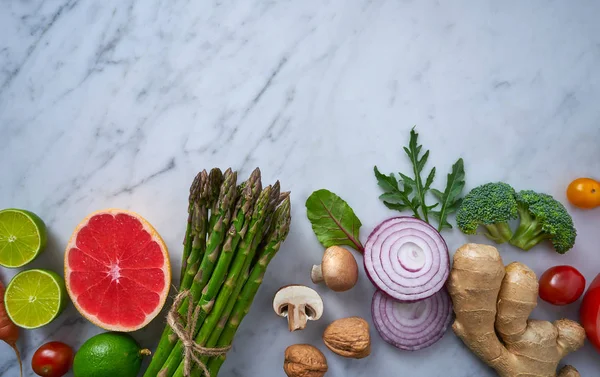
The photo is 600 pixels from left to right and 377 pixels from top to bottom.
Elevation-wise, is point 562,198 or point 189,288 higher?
point 562,198

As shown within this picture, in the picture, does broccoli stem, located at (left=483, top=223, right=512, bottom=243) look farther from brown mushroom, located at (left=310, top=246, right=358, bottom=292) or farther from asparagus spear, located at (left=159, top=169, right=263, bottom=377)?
asparagus spear, located at (left=159, top=169, right=263, bottom=377)

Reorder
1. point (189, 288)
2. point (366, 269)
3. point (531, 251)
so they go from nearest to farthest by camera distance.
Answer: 1. point (189, 288)
2. point (366, 269)
3. point (531, 251)

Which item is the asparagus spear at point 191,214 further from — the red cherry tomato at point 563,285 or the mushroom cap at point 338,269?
the red cherry tomato at point 563,285

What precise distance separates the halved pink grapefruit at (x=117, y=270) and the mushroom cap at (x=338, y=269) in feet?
2.00

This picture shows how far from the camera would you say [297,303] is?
2193mm

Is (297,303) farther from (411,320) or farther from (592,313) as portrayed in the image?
(592,313)

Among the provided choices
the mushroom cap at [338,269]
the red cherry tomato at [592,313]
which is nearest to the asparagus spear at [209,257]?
the mushroom cap at [338,269]

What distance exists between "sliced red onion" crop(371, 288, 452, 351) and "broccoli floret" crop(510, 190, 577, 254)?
0.43 metres

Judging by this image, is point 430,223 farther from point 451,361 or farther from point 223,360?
point 223,360

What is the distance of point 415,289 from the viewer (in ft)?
7.28

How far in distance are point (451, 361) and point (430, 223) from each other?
60 centimetres

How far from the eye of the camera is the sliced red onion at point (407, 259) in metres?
2.22

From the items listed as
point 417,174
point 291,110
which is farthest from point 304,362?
point 291,110

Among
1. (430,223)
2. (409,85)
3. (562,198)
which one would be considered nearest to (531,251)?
(562,198)
